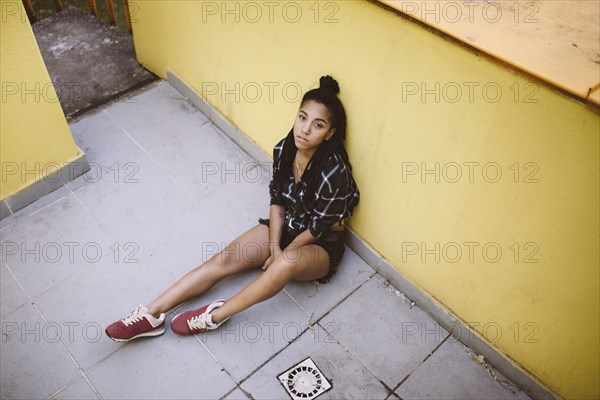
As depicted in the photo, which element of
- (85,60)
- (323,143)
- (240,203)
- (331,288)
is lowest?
(331,288)

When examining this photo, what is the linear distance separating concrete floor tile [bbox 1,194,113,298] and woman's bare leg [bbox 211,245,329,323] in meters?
0.86

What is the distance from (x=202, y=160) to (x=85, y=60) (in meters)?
1.51

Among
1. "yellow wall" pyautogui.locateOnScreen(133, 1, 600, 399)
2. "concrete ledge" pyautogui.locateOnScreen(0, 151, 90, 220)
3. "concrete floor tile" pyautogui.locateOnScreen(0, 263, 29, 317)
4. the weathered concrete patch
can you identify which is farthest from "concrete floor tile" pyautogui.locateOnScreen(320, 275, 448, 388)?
the weathered concrete patch

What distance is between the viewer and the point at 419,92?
213 centimetres

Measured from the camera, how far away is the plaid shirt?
2467 mm

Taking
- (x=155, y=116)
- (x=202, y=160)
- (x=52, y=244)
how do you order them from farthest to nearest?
(x=155, y=116), (x=202, y=160), (x=52, y=244)

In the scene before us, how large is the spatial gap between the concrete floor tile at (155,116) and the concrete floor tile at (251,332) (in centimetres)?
128

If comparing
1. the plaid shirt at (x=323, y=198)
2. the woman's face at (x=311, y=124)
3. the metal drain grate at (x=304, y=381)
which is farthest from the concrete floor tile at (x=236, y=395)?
the woman's face at (x=311, y=124)

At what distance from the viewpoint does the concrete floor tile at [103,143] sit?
11.0 feet

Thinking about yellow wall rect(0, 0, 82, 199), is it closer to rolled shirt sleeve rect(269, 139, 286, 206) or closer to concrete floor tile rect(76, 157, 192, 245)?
concrete floor tile rect(76, 157, 192, 245)

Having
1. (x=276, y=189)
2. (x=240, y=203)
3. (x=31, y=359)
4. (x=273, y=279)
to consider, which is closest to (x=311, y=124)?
(x=276, y=189)

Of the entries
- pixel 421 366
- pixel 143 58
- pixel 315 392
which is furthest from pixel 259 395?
pixel 143 58

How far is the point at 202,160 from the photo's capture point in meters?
3.40

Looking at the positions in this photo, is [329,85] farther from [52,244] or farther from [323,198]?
[52,244]
